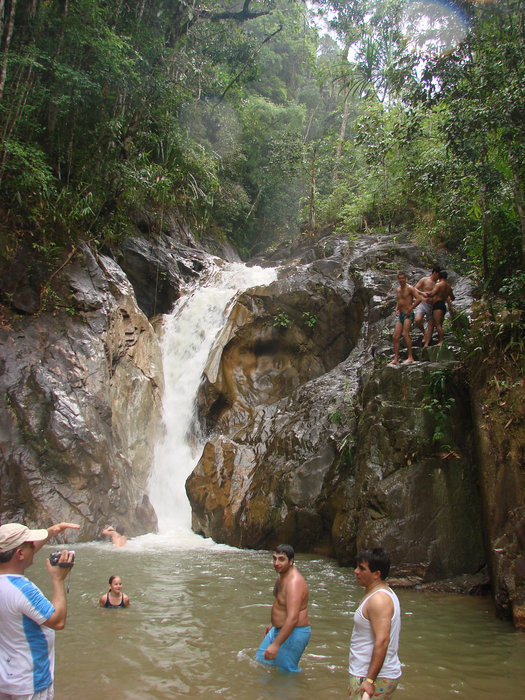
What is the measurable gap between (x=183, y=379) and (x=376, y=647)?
36.3 feet

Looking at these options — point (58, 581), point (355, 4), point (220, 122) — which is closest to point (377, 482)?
point (58, 581)

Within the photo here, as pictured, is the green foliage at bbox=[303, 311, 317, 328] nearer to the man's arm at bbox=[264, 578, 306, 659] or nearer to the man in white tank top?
the man's arm at bbox=[264, 578, 306, 659]

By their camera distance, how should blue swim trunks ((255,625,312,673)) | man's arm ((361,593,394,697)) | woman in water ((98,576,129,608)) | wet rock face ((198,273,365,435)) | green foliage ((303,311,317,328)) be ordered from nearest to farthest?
man's arm ((361,593,394,697)) → blue swim trunks ((255,625,312,673)) → woman in water ((98,576,129,608)) → wet rock face ((198,273,365,435)) → green foliage ((303,311,317,328))

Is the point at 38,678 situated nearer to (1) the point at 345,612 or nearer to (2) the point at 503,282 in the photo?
(1) the point at 345,612

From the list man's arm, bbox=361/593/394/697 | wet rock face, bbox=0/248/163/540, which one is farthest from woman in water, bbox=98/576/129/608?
wet rock face, bbox=0/248/163/540

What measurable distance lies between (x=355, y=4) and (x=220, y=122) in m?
8.50

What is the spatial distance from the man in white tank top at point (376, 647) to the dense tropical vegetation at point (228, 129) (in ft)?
17.8

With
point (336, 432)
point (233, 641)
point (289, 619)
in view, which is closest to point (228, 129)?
point (336, 432)

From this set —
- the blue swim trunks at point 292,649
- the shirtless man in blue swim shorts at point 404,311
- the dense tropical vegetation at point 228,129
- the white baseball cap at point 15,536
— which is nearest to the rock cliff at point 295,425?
the shirtless man in blue swim shorts at point 404,311

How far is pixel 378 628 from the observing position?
2896 millimetres

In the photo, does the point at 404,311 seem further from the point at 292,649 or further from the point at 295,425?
the point at 292,649

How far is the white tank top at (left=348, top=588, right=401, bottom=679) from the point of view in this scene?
2.92m

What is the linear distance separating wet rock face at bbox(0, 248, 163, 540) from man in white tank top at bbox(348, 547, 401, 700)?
7.38 meters

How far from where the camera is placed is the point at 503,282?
7.51 m
